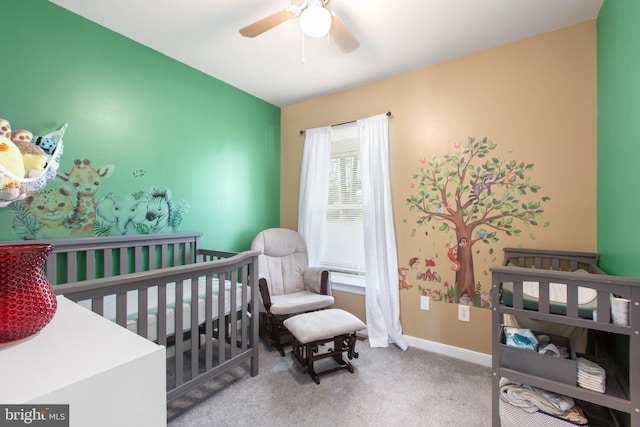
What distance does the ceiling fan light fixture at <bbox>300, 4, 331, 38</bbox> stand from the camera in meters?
1.42

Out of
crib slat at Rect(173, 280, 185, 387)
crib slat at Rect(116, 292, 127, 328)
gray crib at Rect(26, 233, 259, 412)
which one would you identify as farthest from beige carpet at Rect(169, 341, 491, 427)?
crib slat at Rect(116, 292, 127, 328)

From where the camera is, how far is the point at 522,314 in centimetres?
123

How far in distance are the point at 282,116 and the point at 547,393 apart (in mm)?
3225

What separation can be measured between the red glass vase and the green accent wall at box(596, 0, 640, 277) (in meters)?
1.97

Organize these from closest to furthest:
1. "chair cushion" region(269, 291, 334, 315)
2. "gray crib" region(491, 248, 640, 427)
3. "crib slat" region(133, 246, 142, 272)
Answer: "gray crib" region(491, 248, 640, 427)
"crib slat" region(133, 246, 142, 272)
"chair cushion" region(269, 291, 334, 315)

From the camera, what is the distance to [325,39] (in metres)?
2.07

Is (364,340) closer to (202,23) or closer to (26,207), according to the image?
(26,207)

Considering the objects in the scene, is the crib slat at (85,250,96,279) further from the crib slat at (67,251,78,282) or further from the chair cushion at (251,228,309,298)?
the chair cushion at (251,228,309,298)

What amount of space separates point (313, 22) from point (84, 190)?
5.81 feet

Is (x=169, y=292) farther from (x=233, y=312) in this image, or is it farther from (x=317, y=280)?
(x=317, y=280)

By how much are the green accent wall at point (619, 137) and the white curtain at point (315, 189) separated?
Result: 2050 millimetres

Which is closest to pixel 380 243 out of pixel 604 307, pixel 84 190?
pixel 604 307

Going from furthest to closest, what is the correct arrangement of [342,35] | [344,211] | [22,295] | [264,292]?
[344,211] → [264,292] → [342,35] → [22,295]

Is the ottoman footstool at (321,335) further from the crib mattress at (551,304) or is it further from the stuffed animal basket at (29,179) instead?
the stuffed animal basket at (29,179)
